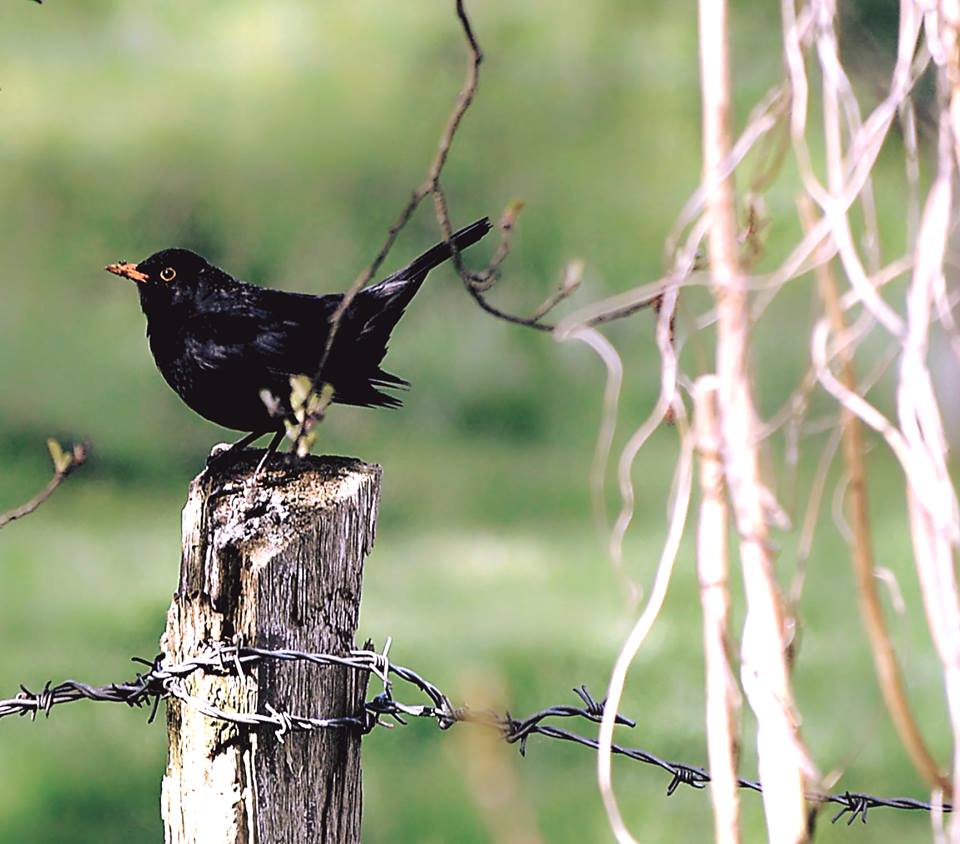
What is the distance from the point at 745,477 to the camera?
85 cm

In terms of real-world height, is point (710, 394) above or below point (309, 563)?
below

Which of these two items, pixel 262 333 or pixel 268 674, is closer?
pixel 268 674

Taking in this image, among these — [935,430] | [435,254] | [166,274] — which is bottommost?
[935,430]

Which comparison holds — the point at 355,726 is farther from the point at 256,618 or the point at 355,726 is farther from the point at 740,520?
→ the point at 740,520

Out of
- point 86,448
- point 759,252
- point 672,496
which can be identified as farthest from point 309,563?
point 759,252

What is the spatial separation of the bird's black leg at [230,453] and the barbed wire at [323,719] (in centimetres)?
47

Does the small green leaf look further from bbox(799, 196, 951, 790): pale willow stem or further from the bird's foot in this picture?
bbox(799, 196, 951, 790): pale willow stem

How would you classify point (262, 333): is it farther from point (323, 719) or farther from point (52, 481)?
point (323, 719)

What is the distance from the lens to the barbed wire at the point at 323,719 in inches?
59.4

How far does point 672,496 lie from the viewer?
0.95m

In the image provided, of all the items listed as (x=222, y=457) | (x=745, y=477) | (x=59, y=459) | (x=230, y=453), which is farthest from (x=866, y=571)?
(x=230, y=453)

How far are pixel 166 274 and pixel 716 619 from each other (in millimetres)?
2513

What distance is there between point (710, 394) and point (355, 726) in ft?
2.88

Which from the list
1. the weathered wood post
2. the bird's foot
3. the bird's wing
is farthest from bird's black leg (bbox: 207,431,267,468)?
the weathered wood post
